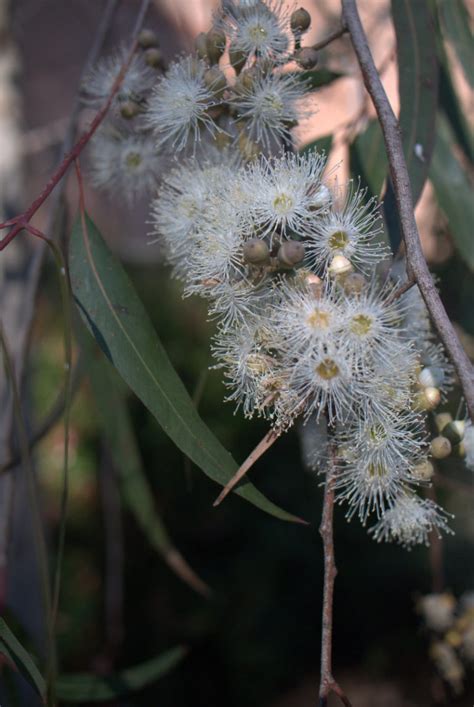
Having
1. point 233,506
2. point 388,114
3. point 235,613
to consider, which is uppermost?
point 388,114

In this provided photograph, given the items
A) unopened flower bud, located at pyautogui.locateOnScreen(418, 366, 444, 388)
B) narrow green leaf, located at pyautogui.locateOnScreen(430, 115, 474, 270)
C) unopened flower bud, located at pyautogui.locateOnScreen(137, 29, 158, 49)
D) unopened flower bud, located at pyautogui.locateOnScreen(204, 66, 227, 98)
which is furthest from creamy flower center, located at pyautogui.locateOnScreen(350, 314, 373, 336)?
narrow green leaf, located at pyautogui.locateOnScreen(430, 115, 474, 270)

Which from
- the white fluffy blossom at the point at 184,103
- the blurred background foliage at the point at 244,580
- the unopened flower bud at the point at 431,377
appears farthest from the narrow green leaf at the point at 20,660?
the blurred background foliage at the point at 244,580

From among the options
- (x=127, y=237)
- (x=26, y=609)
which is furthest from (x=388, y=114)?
(x=127, y=237)

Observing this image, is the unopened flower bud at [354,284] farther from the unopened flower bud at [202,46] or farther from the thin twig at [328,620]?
the unopened flower bud at [202,46]

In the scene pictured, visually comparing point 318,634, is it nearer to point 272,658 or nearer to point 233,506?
point 272,658

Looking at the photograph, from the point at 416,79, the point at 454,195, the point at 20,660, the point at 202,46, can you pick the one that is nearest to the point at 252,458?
the point at 20,660

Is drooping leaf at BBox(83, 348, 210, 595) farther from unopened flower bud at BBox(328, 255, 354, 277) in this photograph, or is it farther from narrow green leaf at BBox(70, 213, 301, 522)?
unopened flower bud at BBox(328, 255, 354, 277)
